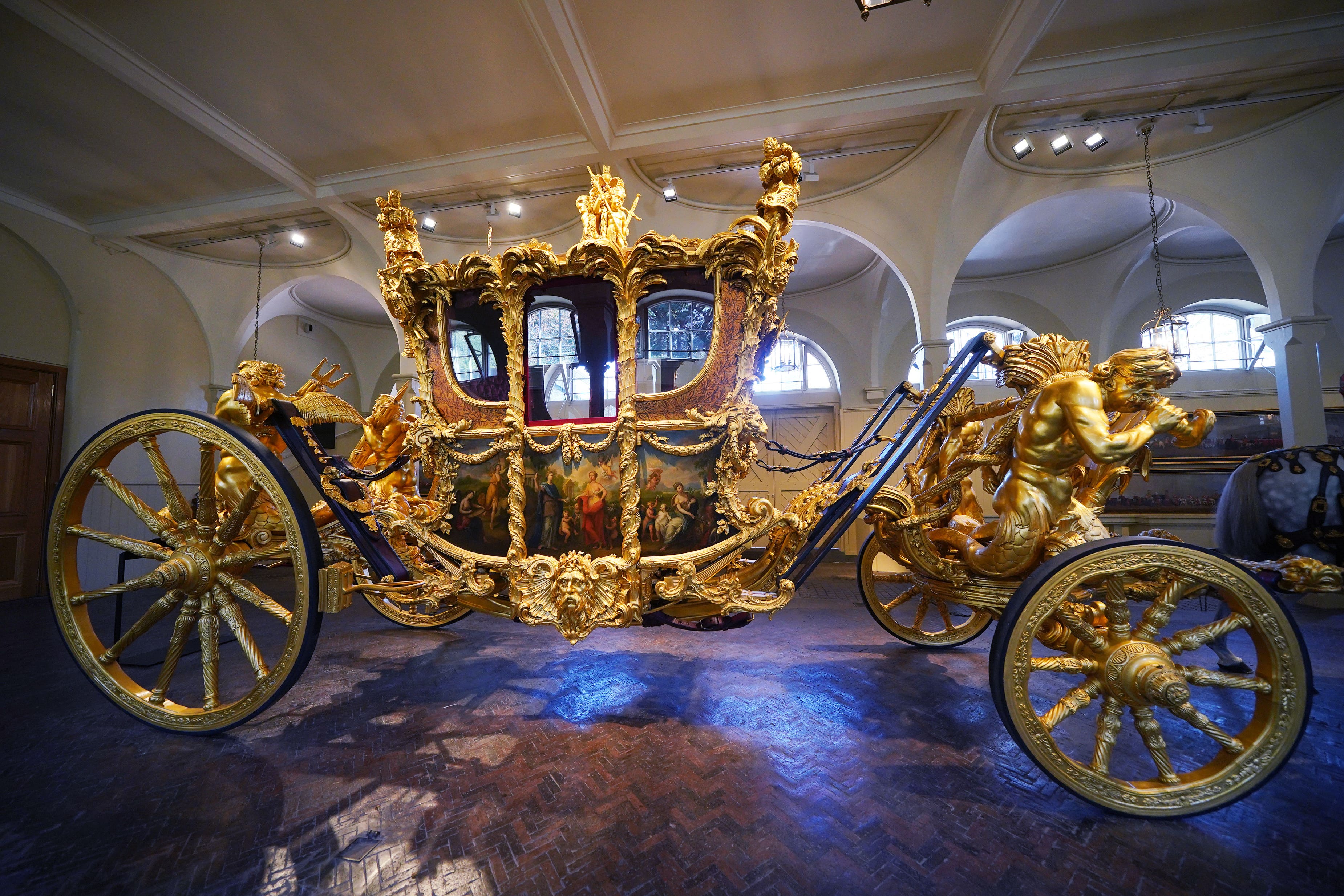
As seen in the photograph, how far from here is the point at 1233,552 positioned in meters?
2.71

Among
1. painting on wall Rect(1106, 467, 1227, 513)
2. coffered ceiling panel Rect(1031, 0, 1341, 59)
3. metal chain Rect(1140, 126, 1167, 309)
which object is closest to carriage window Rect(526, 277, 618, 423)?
coffered ceiling panel Rect(1031, 0, 1341, 59)

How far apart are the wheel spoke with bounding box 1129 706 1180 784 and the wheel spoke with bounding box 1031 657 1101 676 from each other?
6.2 inches

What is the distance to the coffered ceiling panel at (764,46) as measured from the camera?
350 cm

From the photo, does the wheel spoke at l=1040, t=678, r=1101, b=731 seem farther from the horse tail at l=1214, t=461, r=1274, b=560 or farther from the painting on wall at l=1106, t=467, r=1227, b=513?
the painting on wall at l=1106, t=467, r=1227, b=513

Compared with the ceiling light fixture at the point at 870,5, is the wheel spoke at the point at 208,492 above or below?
below

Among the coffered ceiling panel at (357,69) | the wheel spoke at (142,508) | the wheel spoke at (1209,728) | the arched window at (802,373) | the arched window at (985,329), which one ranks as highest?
the coffered ceiling panel at (357,69)

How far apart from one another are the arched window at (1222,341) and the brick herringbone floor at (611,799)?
7.59 m

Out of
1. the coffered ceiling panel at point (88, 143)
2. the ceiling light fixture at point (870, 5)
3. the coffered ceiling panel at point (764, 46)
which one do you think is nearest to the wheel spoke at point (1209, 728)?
the ceiling light fixture at point (870, 5)

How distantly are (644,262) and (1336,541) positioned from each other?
3663 mm

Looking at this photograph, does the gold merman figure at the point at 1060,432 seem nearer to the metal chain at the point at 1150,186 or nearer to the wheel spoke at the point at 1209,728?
the wheel spoke at the point at 1209,728

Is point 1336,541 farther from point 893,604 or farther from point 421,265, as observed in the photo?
point 421,265

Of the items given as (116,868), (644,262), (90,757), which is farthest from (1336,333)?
(90,757)

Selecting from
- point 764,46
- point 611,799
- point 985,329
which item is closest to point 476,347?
point 611,799

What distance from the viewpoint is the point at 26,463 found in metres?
5.32
